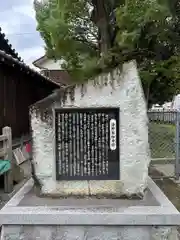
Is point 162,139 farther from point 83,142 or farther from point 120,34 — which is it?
point 83,142

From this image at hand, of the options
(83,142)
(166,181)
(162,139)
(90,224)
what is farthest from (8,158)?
(162,139)

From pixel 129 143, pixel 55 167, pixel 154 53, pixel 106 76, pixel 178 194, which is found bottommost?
pixel 178 194

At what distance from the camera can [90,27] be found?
17.9m

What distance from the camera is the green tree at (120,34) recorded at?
9.62 m

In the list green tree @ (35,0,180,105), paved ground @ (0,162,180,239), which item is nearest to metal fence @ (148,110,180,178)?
paved ground @ (0,162,180,239)

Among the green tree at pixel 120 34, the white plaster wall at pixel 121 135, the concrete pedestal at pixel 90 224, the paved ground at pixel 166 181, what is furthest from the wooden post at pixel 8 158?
the concrete pedestal at pixel 90 224

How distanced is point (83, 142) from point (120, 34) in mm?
7531

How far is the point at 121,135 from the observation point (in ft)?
15.4

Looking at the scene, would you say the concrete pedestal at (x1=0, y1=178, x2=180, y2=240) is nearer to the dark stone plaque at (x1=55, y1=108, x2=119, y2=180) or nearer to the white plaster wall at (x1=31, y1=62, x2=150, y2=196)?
the white plaster wall at (x1=31, y1=62, x2=150, y2=196)

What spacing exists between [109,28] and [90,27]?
123 inches

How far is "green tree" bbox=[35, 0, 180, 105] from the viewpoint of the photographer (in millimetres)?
9617

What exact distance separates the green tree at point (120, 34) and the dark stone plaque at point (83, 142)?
119 cm

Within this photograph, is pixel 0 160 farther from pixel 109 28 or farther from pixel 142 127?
pixel 109 28

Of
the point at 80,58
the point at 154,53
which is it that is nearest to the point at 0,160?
the point at 154,53
